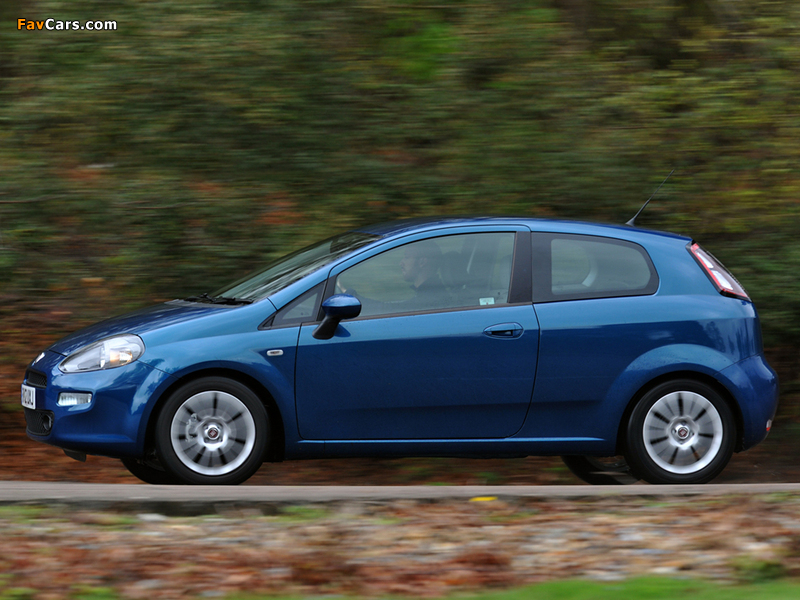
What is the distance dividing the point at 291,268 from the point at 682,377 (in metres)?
2.54

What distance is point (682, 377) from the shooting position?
241 inches

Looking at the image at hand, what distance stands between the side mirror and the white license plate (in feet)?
5.68

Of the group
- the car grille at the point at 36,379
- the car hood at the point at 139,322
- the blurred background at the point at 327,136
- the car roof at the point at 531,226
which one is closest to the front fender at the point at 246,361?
the car hood at the point at 139,322

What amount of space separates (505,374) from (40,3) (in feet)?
21.7

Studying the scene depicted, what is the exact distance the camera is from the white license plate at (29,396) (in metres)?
5.93

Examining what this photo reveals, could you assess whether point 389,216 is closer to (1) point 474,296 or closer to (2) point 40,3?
(1) point 474,296

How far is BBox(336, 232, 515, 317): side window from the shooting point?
594cm

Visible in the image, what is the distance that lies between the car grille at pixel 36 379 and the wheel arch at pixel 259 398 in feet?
2.37

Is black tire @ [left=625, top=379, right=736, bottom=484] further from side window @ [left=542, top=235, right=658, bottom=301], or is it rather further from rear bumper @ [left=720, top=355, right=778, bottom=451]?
side window @ [left=542, top=235, right=658, bottom=301]

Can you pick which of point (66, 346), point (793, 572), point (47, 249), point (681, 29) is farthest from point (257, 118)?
point (793, 572)

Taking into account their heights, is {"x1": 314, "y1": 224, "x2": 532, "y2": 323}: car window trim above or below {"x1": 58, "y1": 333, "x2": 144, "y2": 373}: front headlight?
above

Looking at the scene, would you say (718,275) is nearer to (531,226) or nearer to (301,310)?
(531,226)

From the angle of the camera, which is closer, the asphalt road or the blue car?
the asphalt road

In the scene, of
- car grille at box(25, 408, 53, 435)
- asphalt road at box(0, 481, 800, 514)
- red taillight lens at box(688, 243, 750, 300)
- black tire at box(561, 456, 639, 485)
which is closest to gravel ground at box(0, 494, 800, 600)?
asphalt road at box(0, 481, 800, 514)
